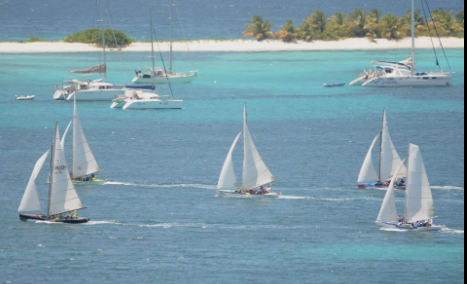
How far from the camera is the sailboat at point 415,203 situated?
191ft

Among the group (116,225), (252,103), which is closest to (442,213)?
(116,225)

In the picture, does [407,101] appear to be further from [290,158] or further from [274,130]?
[290,158]

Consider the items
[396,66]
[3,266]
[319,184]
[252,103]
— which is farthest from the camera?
[396,66]

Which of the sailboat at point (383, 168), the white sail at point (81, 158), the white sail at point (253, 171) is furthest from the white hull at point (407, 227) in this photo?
the white sail at point (81, 158)

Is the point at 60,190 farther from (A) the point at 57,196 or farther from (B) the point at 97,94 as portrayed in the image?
(B) the point at 97,94

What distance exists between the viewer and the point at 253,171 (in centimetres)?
6838

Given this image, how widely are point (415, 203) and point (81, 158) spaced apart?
30136 mm

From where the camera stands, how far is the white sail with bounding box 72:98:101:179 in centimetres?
7325

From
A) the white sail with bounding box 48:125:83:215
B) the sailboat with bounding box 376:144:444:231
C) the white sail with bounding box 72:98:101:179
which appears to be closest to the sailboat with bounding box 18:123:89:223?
the white sail with bounding box 48:125:83:215

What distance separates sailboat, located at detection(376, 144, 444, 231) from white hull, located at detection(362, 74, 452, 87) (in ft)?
293

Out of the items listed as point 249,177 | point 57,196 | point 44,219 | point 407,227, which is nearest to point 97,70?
point 249,177

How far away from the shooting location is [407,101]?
130 metres

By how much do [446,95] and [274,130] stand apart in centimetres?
4257

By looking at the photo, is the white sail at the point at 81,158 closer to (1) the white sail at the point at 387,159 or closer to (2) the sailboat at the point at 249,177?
(2) the sailboat at the point at 249,177
